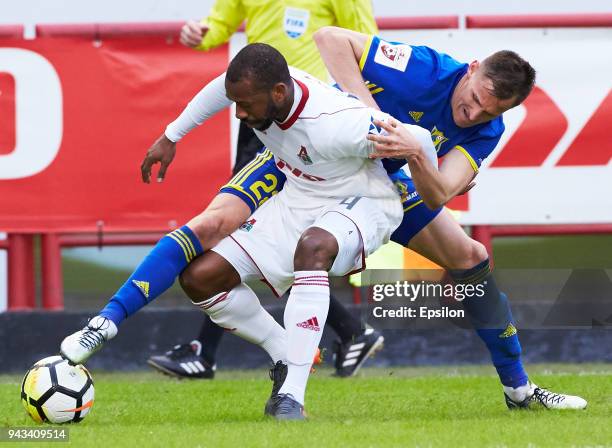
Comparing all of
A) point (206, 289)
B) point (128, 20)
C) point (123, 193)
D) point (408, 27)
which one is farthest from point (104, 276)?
point (206, 289)

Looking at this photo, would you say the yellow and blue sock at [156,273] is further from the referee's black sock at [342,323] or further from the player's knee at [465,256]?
the referee's black sock at [342,323]

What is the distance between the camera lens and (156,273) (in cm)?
562

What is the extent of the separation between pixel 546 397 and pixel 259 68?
1907mm

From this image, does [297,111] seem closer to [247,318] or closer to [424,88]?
[424,88]

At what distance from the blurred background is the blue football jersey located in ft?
8.63

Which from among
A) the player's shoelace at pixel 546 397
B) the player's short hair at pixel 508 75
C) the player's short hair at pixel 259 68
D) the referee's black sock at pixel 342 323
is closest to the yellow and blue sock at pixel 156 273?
the player's short hair at pixel 259 68

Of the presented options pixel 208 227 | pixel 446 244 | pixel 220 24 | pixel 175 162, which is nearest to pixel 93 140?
pixel 175 162

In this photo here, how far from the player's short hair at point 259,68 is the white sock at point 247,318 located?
97cm

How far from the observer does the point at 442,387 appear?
7062 mm

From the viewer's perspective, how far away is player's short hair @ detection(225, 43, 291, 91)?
17.3 ft

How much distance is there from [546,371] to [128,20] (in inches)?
137

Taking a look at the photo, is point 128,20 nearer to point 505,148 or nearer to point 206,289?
point 505,148

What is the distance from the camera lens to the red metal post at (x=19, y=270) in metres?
8.70

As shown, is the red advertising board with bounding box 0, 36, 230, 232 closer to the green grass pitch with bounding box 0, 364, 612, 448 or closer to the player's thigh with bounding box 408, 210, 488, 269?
the green grass pitch with bounding box 0, 364, 612, 448
